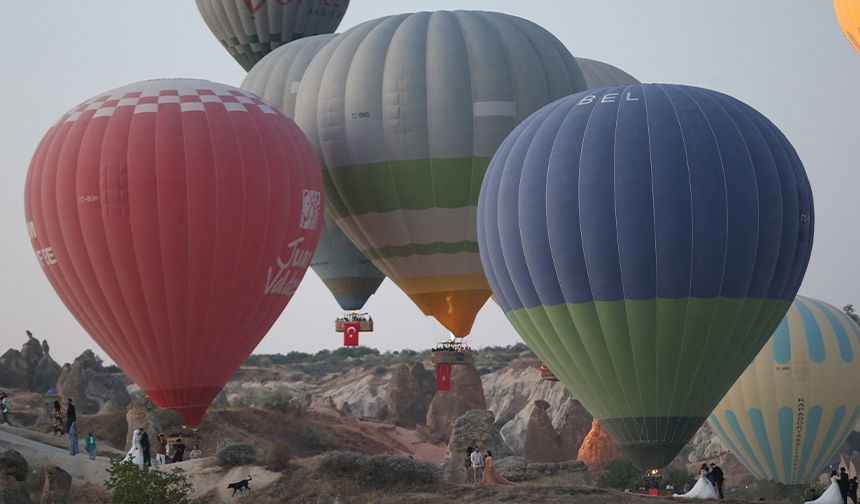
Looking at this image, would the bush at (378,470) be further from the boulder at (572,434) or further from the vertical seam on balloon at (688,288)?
the boulder at (572,434)

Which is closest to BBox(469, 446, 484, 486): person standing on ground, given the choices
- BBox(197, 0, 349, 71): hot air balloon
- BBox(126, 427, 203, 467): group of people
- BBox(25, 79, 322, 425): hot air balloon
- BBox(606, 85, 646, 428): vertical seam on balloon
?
BBox(606, 85, 646, 428): vertical seam on balloon

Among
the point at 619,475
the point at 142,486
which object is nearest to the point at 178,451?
the point at 142,486

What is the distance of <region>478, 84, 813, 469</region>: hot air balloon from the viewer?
1296 inches

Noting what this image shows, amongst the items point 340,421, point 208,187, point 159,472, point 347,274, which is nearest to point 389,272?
point 347,274

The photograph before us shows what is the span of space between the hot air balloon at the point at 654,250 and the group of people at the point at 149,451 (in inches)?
344

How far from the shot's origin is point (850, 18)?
4222cm

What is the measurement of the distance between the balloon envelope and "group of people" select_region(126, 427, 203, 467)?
7.03 meters

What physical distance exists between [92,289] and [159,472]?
453cm

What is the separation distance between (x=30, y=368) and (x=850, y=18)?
35.4 meters

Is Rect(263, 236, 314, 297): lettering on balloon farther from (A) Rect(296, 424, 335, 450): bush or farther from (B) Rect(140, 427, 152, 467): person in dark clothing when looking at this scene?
(A) Rect(296, 424, 335, 450): bush

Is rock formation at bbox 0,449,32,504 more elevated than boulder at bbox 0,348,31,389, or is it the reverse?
boulder at bbox 0,348,31,389

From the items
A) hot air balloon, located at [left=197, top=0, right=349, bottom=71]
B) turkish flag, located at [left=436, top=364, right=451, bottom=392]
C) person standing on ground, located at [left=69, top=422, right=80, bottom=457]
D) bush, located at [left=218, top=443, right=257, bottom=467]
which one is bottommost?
bush, located at [left=218, top=443, right=257, bottom=467]

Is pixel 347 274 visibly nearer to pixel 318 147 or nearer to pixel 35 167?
pixel 318 147

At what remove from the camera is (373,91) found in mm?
41000
